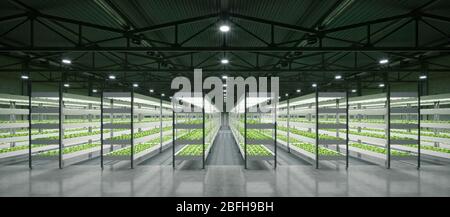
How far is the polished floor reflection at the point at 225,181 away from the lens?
3.96 metres

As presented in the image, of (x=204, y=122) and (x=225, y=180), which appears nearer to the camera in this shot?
(x=225, y=180)

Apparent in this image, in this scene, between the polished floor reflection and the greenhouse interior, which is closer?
the polished floor reflection

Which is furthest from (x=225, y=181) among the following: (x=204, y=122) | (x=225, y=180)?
(x=204, y=122)

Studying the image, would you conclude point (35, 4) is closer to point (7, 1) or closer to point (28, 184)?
point (7, 1)

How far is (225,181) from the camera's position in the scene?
4.54 metres

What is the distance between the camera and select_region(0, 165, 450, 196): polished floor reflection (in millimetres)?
3959

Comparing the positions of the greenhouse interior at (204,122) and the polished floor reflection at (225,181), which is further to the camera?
the greenhouse interior at (204,122)

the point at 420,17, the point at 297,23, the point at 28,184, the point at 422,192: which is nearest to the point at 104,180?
the point at 28,184

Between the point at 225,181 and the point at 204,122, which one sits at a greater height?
the point at 204,122

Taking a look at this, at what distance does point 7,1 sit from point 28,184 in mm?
4130

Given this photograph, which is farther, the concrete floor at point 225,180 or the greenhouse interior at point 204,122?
the greenhouse interior at point 204,122

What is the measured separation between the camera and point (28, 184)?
4.36m

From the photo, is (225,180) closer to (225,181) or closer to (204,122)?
(225,181)
